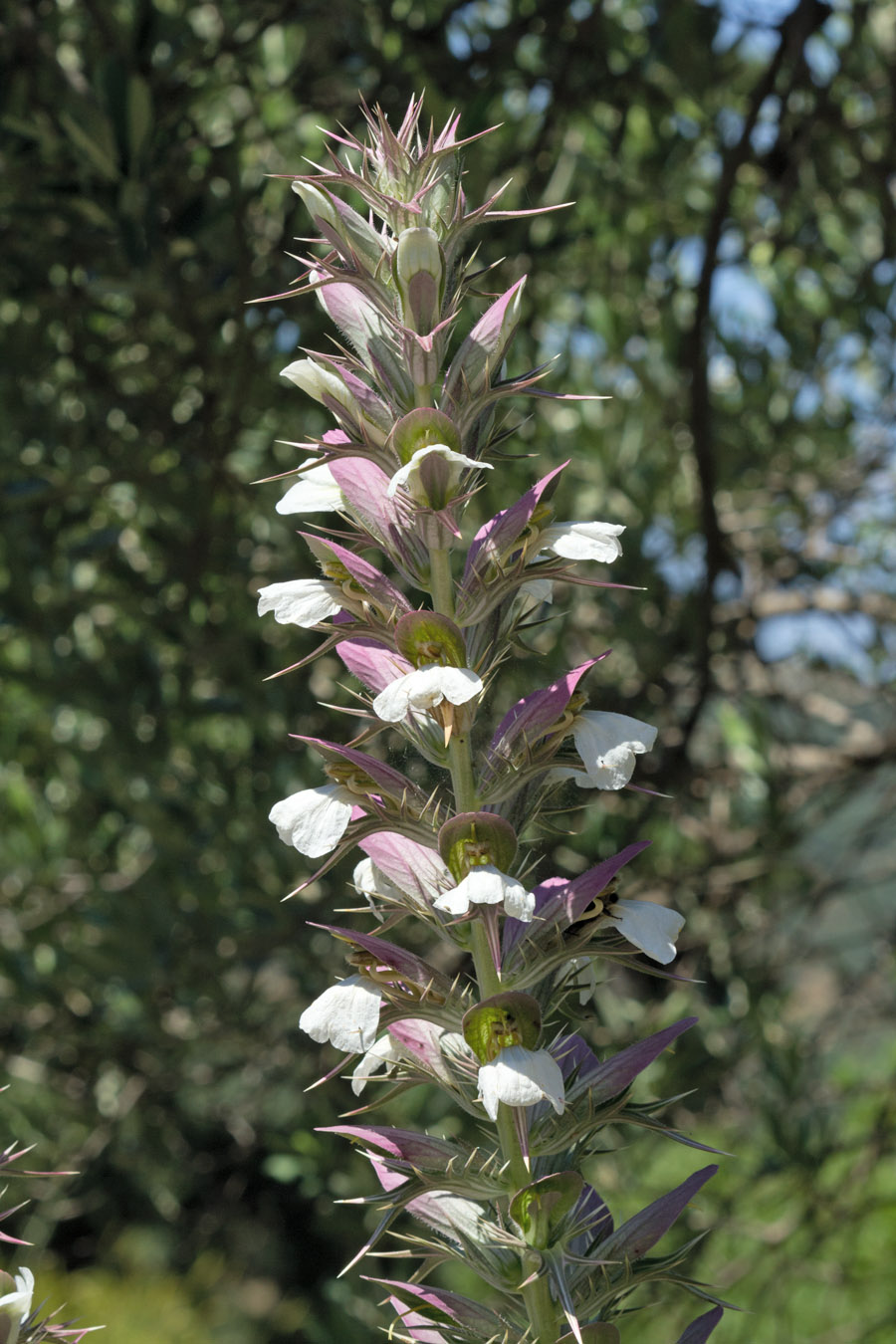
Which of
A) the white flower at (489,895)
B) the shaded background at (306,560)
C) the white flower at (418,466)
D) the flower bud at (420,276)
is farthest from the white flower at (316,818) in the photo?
the shaded background at (306,560)

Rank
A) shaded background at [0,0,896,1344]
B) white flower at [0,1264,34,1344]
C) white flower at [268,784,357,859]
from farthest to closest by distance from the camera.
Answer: shaded background at [0,0,896,1344] < white flower at [268,784,357,859] < white flower at [0,1264,34,1344]

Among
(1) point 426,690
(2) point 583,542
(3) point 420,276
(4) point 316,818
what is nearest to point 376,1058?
(4) point 316,818

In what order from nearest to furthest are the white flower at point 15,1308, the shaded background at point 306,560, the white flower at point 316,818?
the white flower at point 15,1308 → the white flower at point 316,818 → the shaded background at point 306,560

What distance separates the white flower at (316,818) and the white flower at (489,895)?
103mm

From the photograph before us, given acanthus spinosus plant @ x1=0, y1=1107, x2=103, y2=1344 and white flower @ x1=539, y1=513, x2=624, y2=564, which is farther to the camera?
white flower @ x1=539, y1=513, x2=624, y2=564

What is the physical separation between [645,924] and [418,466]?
333mm

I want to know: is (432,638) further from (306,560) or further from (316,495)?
(306,560)

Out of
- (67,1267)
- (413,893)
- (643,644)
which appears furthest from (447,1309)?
(67,1267)

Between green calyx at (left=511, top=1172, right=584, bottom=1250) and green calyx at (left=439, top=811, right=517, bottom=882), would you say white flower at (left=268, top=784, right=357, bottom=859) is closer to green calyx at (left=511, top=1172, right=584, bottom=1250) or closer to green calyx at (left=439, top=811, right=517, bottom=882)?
green calyx at (left=439, top=811, right=517, bottom=882)

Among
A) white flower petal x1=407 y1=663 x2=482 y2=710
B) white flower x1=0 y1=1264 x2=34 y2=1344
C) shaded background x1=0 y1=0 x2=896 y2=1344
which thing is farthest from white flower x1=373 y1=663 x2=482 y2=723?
shaded background x1=0 y1=0 x2=896 y2=1344

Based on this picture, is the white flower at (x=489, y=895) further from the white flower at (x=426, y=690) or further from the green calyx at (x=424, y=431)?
the green calyx at (x=424, y=431)

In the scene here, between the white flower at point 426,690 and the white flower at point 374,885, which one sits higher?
the white flower at point 426,690

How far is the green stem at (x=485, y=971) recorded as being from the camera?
2.56ft

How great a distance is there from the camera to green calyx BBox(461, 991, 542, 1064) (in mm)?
761
